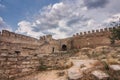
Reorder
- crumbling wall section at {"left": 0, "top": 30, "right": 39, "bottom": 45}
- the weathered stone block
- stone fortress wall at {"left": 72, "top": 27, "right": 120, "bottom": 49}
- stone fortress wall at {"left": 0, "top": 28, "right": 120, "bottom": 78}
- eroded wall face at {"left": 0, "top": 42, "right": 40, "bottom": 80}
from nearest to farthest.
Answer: the weathered stone block < eroded wall face at {"left": 0, "top": 42, "right": 40, "bottom": 80} < stone fortress wall at {"left": 0, "top": 28, "right": 120, "bottom": 78} < crumbling wall section at {"left": 0, "top": 30, "right": 39, "bottom": 45} < stone fortress wall at {"left": 72, "top": 27, "right": 120, "bottom": 49}

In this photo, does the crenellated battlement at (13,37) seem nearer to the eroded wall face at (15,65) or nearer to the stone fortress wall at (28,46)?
the stone fortress wall at (28,46)

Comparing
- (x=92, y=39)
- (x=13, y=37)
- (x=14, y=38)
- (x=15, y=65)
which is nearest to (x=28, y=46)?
(x=14, y=38)

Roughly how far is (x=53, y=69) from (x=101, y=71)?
3.07m

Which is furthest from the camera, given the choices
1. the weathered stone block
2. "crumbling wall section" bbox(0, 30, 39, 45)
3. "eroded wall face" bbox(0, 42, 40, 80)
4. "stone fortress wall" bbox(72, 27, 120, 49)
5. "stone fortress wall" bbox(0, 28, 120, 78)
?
"stone fortress wall" bbox(72, 27, 120, 49)

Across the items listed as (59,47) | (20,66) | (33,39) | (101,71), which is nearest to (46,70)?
(20,66)

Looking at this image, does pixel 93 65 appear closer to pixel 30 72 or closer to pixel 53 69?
pixel 53 69

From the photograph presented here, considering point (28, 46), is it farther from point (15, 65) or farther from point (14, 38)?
point (15, 65)

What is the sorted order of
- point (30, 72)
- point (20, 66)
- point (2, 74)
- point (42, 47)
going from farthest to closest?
point (42, 47)
point (30, 72)
point (20, 66)
point (2, 74)

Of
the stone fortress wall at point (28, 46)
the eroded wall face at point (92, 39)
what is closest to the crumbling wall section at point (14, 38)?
the stone fortress wall at point (28, 46)

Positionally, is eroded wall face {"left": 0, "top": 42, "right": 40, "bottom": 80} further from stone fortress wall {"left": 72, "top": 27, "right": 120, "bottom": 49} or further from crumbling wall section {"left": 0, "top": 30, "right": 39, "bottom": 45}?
stone fortress wall {"left": 72, "top": 27, "right": 120, "bottom": 49}

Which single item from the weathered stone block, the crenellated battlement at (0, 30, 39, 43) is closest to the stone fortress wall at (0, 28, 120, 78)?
the crenellated battlement at (0, 30, 39, 43)

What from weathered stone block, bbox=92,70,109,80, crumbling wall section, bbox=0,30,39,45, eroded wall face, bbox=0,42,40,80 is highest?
crumbling wall section, bbox=0,30,39,45

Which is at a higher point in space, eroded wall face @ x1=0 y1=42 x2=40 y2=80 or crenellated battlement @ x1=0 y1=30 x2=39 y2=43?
crenellated battlement @ x1=0 y1=30 x2=39 y2=43

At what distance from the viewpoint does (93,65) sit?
852 centimetres
